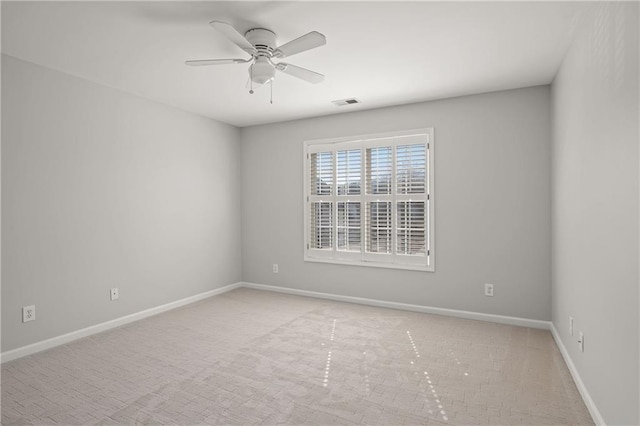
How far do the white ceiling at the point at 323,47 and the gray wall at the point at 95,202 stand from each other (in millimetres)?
355

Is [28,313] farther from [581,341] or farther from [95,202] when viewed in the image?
[581,341]

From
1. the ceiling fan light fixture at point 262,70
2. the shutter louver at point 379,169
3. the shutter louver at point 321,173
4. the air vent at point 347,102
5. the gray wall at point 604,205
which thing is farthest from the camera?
the shutter louver at point 321,173

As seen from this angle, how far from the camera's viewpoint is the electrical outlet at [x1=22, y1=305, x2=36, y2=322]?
3.02m

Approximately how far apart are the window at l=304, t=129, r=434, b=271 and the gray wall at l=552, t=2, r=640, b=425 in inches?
61.3

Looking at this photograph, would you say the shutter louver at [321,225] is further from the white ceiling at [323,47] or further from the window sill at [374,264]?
the white ceiling at [323,47]

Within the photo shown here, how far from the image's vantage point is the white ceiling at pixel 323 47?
2270mm

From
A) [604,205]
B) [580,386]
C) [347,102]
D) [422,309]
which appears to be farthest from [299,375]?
[347,102]

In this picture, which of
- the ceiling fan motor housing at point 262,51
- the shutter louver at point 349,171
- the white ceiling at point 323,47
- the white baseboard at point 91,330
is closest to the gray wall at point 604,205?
the white ceiling at point 323,47

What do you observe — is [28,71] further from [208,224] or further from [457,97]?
[457,97]

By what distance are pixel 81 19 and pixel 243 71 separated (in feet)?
4.13

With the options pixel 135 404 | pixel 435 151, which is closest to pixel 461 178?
pixel 435 151

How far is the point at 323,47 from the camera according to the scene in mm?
2799

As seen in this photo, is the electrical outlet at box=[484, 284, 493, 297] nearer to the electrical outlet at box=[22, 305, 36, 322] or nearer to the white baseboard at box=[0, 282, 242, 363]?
the white baseboard at box=[0, 282, 242, 363]

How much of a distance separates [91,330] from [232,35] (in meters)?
3.11
